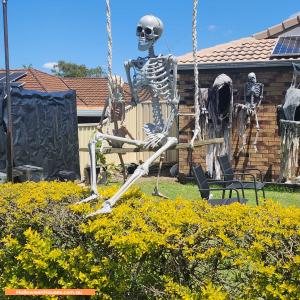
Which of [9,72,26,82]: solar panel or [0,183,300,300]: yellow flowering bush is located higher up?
[9,72,26,82]: solar panel

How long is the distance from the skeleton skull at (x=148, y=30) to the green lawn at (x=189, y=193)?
5.39 metres

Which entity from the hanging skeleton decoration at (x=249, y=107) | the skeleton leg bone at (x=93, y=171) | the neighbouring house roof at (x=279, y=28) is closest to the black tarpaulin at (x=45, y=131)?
the hanging skeleton decoration at (x=249, y=107)

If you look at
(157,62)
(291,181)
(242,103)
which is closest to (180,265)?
(157,62)

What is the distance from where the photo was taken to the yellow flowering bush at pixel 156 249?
344 cm

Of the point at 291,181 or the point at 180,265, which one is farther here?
the point at 291,181

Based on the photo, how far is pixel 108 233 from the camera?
3.81m

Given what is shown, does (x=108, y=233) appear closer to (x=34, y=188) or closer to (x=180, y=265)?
(x=180, y=265)

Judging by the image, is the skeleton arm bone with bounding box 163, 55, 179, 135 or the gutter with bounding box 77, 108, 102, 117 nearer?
the skeleton arm bone with bounding box 163, 55, 179, 135

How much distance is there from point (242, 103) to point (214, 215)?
30.0 ft

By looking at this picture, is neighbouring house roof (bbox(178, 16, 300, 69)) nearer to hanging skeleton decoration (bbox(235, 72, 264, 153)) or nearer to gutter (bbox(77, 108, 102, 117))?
hanging skeleton decoration (bbox(235, 72, 264, 153))

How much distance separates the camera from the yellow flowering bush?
11.3ft

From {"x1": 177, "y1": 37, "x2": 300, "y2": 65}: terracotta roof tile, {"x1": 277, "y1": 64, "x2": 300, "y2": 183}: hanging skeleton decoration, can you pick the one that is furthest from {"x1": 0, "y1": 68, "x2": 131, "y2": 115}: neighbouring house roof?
{"x1": 277, "y1": 64, "x2": 300, "y2": 183}: hanging skeleton decoration

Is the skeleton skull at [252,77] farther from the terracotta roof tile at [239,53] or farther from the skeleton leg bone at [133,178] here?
the skeleton leg bone at [133,178]

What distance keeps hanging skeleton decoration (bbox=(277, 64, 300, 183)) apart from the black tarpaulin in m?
5.43
